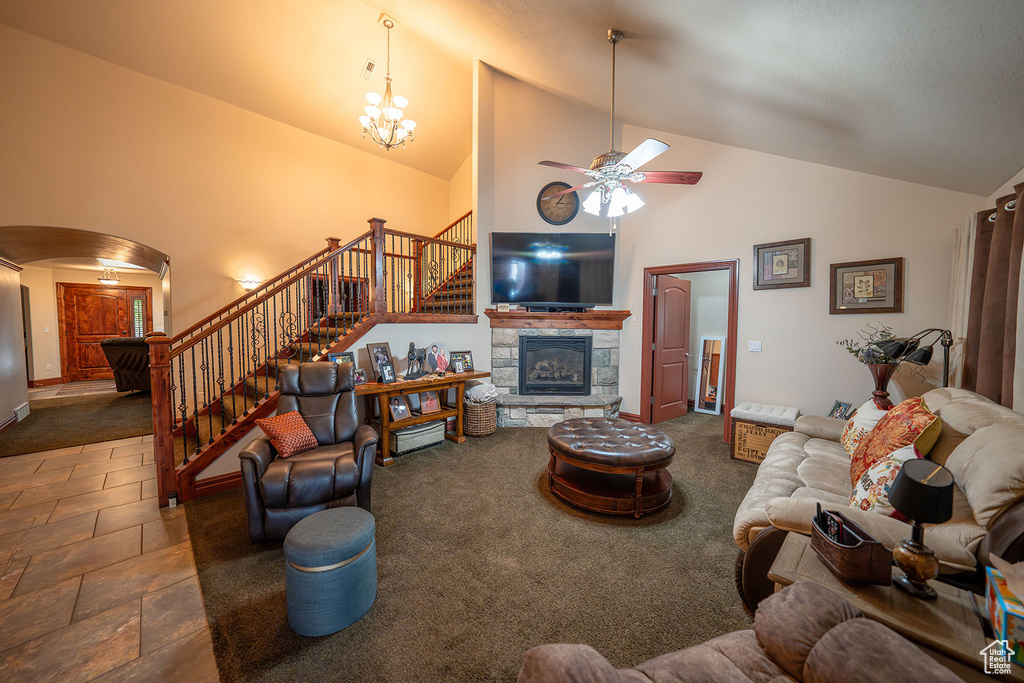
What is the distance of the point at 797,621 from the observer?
0.98 meters

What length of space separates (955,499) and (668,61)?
3212mm

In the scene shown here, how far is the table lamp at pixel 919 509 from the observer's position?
1070 millimetres

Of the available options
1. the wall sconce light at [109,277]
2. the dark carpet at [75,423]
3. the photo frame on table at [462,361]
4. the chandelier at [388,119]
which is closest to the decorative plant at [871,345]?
the photo frame on table at [462,361]

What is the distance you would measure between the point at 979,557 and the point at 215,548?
3.69 meters

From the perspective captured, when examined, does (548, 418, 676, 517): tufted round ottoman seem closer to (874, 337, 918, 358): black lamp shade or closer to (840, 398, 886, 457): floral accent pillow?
(840, 398, 886, 457): floral accent pillow

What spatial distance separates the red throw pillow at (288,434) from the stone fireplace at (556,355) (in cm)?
257

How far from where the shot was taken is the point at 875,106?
2.27 m

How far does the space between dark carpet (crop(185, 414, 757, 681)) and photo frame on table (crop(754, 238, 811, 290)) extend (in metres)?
2.10

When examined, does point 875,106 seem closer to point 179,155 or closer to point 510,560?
point 510,560

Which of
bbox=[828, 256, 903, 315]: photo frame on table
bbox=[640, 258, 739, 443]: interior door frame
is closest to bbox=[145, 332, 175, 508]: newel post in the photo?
bbox=[640, 258, 739, 443]: interior door frame

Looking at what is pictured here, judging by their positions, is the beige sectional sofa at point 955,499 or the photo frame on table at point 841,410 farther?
the photo frame on table at point 841,410

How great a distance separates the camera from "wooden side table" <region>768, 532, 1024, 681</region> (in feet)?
3.13

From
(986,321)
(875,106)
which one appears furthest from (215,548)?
(986,321)

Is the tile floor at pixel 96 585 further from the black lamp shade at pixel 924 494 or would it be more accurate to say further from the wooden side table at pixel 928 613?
the black lamp shade at pixel 924 494
